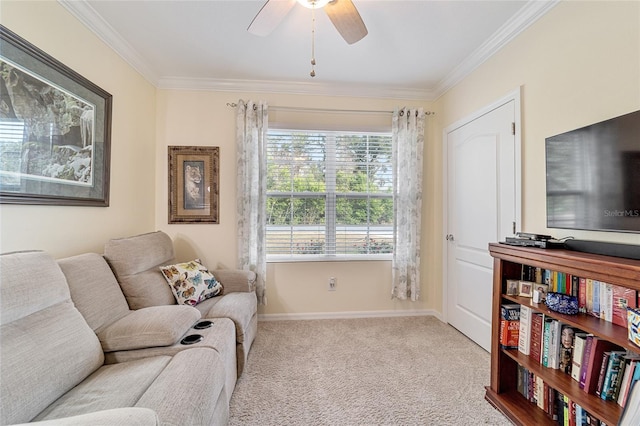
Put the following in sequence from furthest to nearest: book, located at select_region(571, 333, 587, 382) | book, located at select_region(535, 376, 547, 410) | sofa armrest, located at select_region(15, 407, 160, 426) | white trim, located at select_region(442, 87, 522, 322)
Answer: white trim, located at select_region(442, 87, 522, 322)
book, located at select_region(535, 376, 547, 410)
book, located at select_region(571, 333, 587, 382)
sofa armrest, located at select_region(15, 407, 160, 426)

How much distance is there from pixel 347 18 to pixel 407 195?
75.7 inches

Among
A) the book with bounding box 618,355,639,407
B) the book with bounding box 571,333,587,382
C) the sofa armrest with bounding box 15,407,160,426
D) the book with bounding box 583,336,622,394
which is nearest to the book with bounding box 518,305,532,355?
the book with bounding box 571,333,587,382

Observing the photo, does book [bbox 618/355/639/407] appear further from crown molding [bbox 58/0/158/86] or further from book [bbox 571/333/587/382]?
crown molding [bbox 58/0/158/86]

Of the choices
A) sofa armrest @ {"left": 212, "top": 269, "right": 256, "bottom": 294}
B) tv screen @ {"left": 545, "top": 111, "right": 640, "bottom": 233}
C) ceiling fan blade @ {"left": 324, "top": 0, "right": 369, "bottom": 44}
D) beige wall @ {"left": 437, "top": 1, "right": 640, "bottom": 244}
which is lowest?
sofa armrest @ {"left": 212, "top": 269, "right": 256, "bottom": 294}

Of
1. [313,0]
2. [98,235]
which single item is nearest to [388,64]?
[313,0]

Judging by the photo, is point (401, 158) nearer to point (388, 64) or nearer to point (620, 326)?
point (388, 64)

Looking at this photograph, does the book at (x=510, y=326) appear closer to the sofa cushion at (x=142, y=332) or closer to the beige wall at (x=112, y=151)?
the sofa cushion at (x=142, y=332)

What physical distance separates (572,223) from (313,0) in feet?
6.59

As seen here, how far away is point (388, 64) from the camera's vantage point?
2600 mm

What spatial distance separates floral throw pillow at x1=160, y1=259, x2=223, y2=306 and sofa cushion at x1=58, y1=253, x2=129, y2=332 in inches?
16.4

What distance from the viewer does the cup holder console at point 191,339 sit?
148 cm

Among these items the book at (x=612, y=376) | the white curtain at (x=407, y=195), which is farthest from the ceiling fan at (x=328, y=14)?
the book at (x=612, y=376)

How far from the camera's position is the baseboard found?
3.02m

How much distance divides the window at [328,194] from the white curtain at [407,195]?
15cm
